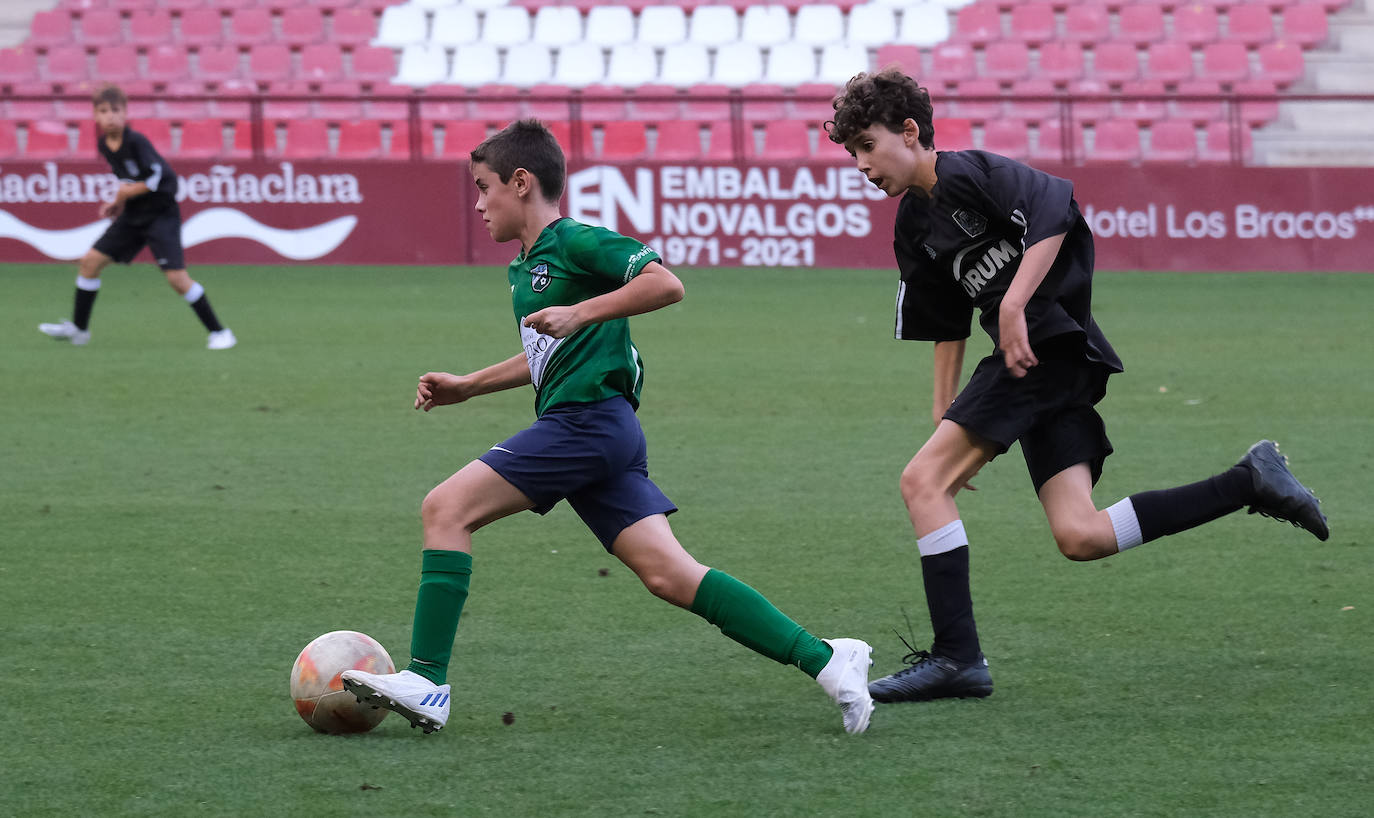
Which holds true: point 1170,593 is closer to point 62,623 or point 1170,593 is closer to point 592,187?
point 62,623

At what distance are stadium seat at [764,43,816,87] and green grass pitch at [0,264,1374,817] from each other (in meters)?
11.6

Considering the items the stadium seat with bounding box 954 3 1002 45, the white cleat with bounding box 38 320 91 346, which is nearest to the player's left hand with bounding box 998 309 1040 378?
the white cleat with bounding box 38 320 91 346

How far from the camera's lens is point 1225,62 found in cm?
2153

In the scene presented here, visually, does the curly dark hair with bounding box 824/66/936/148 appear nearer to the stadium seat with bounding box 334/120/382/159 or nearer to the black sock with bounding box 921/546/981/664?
the black sock with bounding box 921/546/981/664

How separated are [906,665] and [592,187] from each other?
1442cm

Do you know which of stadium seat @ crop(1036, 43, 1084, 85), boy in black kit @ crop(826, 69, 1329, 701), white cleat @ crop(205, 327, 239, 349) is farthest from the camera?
stadium seat @ crop(1036, 43, 1084, 85)

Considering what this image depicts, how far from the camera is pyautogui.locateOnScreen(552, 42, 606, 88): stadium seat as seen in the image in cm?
2298

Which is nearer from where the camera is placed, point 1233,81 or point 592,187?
point 592,187

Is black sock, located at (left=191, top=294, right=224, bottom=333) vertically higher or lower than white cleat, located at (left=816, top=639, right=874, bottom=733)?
higher

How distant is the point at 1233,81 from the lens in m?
21.3

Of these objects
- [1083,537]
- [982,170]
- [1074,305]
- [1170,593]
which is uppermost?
[982,170]

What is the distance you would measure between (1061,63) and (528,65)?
7.20 meters

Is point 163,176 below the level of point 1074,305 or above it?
above

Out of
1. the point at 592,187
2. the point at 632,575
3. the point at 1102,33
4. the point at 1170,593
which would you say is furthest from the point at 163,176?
the point at 1102,33
